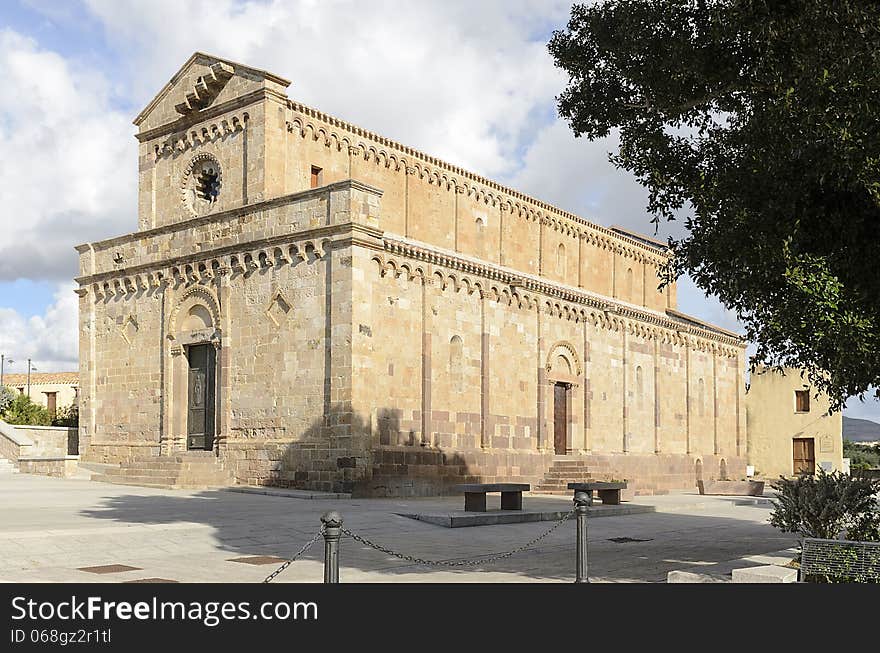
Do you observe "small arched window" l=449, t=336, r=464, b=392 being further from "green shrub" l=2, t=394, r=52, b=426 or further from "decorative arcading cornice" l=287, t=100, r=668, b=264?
"green shrub" l=2, t=394, r=52, b=426

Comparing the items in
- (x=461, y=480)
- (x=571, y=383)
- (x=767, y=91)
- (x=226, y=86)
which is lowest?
(x=461, y=480)

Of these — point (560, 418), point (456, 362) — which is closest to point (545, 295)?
point (560, 418)

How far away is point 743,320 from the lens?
38.2ft

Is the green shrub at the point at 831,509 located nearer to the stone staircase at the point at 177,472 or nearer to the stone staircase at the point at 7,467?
the stone staircase at the point at 177,472

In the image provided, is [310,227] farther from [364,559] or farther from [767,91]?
[767,91]

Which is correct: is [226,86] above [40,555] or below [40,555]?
above

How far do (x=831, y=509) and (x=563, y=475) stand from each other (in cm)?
2019

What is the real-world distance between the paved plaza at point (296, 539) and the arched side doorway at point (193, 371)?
4037mm

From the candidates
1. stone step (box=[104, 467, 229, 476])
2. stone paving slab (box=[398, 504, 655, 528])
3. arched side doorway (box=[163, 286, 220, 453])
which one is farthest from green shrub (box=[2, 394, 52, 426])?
stone paving slab (box=[398, 504, 655, 528])

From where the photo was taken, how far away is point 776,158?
10695 mm

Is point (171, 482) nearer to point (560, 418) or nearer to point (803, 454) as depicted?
point (560, 418)

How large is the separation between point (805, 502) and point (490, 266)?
18.6 metres
